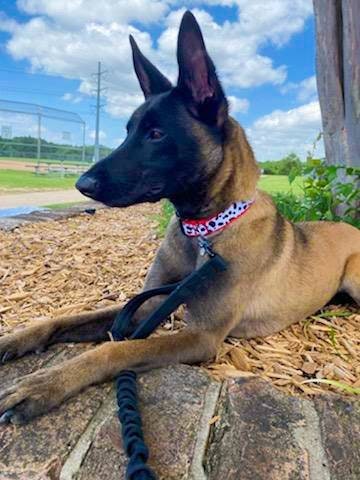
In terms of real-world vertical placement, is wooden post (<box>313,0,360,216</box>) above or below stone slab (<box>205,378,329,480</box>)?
above

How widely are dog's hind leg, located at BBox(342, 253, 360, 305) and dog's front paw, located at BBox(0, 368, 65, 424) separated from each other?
1.88 m

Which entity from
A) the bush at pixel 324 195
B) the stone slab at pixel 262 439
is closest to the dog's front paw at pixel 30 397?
the stone slab at pixel 262 439

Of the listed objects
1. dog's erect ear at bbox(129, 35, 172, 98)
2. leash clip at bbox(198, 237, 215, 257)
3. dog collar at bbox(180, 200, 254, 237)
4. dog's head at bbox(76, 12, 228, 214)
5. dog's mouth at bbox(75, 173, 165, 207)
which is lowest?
leash clip at bbox(198, 237, 215, 257)

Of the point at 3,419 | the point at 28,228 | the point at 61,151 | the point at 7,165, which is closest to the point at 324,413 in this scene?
the point at 3,419

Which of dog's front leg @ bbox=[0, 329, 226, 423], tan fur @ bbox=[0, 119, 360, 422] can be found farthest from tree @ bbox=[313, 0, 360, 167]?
dog's front leg @ bbox=[0, 329, 226, 423]

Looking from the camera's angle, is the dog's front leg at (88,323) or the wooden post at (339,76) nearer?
the dog's front leg at (88,323)

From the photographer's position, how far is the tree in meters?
3.76

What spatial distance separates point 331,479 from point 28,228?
425 centimetres

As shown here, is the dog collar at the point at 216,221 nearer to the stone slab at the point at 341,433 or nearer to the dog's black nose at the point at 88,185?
the dog's black nose at the point at 88,185

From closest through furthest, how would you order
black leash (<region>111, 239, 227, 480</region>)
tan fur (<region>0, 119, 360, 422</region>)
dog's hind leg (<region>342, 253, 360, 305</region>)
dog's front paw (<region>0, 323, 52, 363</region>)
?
black leash (<region>111, 239, 227, 480</region>) → tan fur (<region>0, 119, 360, 422</region>) → dog's front paw (<region>0, 323, 52, 363</region>) → dog's hind leg (<region>342, 253, 360, 305</region>)

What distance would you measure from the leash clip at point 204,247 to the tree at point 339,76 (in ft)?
7.51

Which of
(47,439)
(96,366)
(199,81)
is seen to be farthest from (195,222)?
(47,439)

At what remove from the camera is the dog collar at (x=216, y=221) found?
220 centimetres

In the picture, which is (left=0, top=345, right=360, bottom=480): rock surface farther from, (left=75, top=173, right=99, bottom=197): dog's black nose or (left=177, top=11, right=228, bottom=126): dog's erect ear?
(left=177, top=11, right=228, bottom=126): dog's erect ear
